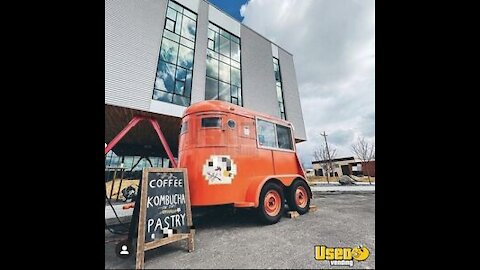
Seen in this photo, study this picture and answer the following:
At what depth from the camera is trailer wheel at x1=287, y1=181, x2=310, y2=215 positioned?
167 inches

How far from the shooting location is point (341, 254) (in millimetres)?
2436

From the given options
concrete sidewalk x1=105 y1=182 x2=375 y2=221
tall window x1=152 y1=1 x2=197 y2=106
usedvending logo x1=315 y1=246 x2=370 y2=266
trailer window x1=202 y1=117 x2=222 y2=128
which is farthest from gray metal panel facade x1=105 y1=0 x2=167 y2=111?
usedvending logo x1=315 y1=246 x2=370 y2=266

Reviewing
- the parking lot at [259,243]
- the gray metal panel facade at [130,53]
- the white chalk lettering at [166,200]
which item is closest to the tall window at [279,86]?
the gray metal panel facade at [130,53]

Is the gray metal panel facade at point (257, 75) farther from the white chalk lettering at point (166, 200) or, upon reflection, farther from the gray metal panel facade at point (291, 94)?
the white chalk lettering at point (166, 200)

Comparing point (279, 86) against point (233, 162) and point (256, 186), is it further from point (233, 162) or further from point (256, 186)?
point (256, 186)

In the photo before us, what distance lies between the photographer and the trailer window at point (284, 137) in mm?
4695

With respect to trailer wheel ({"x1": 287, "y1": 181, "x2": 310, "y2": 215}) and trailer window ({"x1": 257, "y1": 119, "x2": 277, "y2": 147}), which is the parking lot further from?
trailer window ({"x1": 257, "y1": 119, "x2": 277, "y2": 147})

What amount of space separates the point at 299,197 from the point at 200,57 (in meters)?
8.88

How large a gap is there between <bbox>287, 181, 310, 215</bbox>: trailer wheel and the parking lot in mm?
271

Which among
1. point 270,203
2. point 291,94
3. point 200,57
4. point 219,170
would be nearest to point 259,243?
point 270,203
